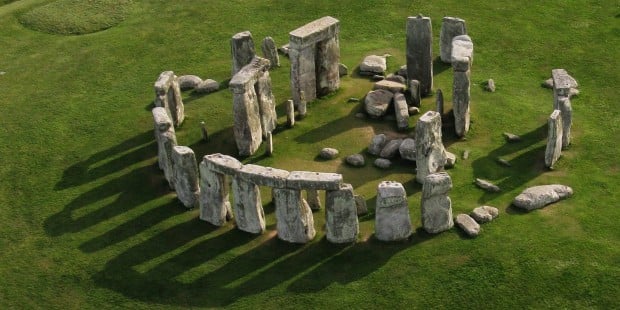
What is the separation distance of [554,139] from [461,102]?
309cm

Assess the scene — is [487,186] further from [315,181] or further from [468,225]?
[315,181]

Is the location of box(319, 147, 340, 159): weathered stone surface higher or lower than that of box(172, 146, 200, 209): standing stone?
lower

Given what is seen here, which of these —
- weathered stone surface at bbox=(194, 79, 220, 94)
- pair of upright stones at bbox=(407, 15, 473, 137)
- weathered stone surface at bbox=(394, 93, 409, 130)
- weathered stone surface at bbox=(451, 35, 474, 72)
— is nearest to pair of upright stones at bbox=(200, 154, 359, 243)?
weathered stone surface at bbox=(394, 93, 409, 130)

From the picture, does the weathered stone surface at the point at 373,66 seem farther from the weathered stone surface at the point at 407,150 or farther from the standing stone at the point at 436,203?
the standing stone at the point at 436,203

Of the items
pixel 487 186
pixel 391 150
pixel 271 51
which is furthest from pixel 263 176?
pixel 271 51

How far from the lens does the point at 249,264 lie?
22.3 m

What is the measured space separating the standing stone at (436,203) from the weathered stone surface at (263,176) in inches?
136

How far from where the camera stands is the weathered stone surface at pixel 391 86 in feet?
94.3

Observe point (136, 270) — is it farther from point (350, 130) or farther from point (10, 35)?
point (10, 35)

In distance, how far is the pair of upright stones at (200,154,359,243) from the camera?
22.1 metres

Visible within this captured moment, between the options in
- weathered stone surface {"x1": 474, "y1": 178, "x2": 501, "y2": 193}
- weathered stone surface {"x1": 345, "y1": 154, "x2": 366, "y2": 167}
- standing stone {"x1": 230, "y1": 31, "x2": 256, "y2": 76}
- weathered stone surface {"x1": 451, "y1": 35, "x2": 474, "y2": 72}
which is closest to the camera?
weathered stone surface {"x1": 474, "y1": 178, "x2": 501, "y2": 193}

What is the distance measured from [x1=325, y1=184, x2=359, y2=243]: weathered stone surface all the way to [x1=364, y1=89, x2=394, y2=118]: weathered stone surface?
6.43 m

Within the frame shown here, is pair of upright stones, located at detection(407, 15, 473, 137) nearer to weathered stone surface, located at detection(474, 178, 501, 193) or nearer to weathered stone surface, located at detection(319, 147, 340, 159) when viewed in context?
weathered stone surface, located at detection(474, 178, 501, 193)

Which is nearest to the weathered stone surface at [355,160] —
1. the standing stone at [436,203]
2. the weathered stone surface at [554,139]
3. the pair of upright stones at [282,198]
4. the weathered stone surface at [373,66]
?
the pair of upright stones at [282,198]
